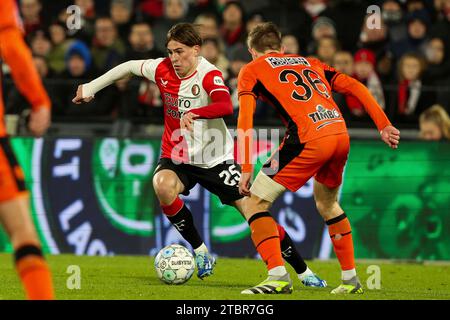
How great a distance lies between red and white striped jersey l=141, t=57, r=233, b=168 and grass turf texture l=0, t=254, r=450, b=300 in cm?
118

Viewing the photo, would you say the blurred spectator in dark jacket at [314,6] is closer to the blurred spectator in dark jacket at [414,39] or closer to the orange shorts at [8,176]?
the blurred spectator in dark jacket at [414,39]

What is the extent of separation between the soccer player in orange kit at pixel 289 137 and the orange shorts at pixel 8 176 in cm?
244

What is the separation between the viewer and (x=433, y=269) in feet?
37.0

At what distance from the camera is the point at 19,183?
17.8 ft

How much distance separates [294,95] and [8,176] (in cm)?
306

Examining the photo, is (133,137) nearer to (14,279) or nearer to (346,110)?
(346,110)

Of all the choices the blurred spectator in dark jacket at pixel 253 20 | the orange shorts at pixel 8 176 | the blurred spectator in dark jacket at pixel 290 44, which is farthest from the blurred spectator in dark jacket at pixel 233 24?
the orange shorts at pixel 8 176

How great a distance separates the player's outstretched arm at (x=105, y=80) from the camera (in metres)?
8.59

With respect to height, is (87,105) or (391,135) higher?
(391,135)

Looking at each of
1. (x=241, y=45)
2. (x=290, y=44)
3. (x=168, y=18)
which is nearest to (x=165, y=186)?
(x=290, y=44)

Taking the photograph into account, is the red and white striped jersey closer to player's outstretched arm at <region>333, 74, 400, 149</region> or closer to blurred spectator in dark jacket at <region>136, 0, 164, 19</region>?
player's outstretched arm at <region>333, 74, 400, 149</region>

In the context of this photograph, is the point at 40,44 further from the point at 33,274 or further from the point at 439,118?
the point at 33,274

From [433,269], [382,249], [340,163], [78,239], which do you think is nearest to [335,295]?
[340,163]

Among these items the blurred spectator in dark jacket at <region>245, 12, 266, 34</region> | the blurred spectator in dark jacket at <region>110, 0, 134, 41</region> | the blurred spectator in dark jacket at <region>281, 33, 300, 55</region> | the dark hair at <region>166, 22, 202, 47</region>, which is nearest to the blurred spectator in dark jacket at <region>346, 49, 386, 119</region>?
the blurred spectator in dark jacket at <region>281, 33, 300, 55</region>
